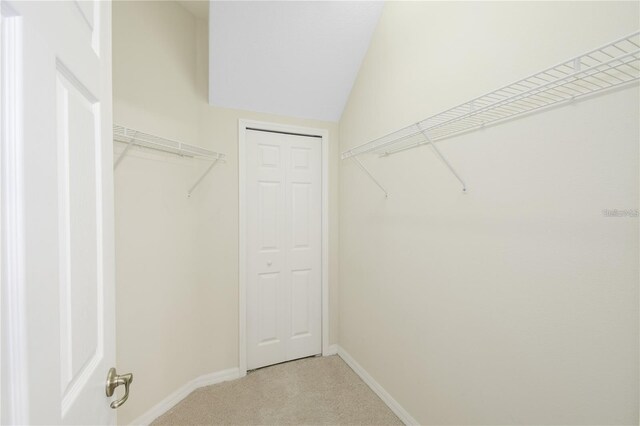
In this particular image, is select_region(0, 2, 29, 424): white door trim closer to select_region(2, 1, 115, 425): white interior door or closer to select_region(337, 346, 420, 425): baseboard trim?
select_region(2, 1, 115, 425): white interior door

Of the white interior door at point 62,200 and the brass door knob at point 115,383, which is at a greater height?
the white interior door at point 62,200

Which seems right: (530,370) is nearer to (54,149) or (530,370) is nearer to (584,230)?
(584,230)

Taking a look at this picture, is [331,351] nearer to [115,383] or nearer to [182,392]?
[182,392]

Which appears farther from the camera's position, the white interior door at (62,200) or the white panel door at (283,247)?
the white panel door at (283,247)

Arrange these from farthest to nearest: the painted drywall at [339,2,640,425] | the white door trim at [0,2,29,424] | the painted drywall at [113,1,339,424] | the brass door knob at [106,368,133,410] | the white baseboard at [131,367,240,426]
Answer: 1. the white baseboard at [131,367,240,426]
2. the painted drywall at [113,1,339,424]
3. the painted drywall at [339,2,640,425]
4. the brass door knob at [106,368,133,410]
5. the white door trim at [0,2,29,424]

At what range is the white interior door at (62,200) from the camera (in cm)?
37

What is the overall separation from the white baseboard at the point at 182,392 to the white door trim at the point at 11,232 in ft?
5.84

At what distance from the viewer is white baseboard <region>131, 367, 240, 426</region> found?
1691 mm

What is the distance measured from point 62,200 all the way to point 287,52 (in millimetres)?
1896

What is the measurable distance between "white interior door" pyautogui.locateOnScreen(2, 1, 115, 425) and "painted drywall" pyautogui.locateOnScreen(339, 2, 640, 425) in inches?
55.4

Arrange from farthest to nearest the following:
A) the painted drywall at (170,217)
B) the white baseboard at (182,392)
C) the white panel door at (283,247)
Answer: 1. the white panel door at (283,247)
2. the white baseboard at (182,392)
3. the painted drywall at (170,217)

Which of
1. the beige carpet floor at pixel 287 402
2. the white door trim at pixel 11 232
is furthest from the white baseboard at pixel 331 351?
the white door trim at pixel 11 232

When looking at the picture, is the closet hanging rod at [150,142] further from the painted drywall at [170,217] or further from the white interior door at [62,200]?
the white interior door at [62,200]

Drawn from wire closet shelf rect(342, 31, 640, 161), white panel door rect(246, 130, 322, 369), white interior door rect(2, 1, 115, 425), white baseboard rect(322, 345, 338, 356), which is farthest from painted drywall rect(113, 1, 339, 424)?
wire closet shelf rect(342, 31, 640, 161)
